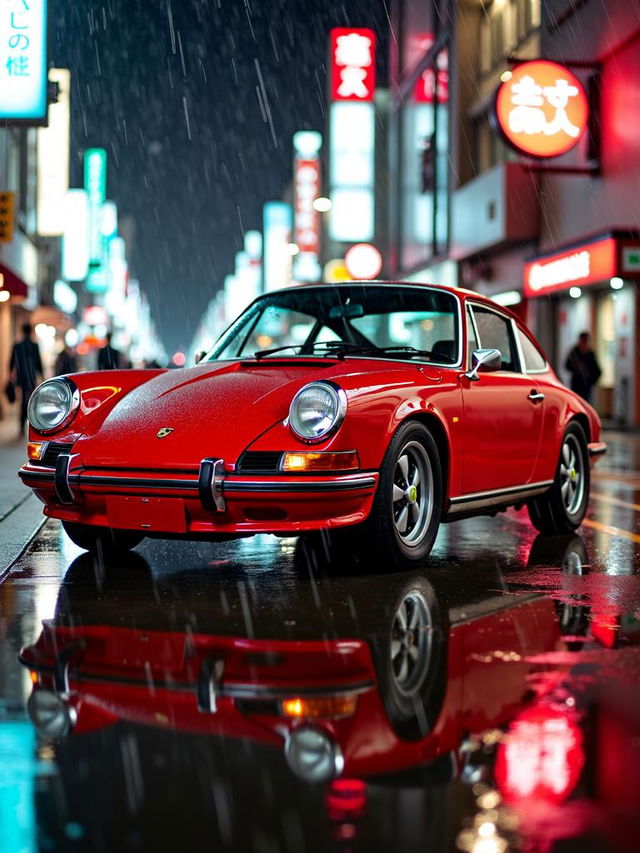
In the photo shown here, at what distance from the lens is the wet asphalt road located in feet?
8.86

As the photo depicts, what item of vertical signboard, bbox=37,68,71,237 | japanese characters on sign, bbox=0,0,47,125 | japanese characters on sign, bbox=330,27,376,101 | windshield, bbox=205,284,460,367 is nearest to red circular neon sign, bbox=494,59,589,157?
japanese characters on sign, bbox=0,0,47,125

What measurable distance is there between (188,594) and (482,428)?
204cm

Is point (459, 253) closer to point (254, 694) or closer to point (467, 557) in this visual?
point (467, 557)

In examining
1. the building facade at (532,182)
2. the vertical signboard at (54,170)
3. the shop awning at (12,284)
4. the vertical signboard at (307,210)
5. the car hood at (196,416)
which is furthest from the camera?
the vertical signboard at (307,210)

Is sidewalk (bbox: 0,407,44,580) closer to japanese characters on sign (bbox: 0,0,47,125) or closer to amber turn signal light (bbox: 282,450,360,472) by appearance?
amber turn signal light (bbox: 282,450,360,472)

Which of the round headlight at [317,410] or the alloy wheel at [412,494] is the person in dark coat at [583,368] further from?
the round headlight at [317,410]

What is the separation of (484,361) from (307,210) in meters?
54.4

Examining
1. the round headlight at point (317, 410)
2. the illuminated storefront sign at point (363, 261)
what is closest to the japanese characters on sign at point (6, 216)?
the round headlight at point (317, 410)

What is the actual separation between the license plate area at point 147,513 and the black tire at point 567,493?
3.01 m

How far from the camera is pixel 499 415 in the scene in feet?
22.7

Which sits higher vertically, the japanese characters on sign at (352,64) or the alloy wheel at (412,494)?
the japanese characters on sign at (352,64)

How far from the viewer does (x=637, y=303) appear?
2377 cm

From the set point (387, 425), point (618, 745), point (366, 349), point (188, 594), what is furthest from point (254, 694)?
point (366, 349)

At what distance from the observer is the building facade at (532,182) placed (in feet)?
75.6
